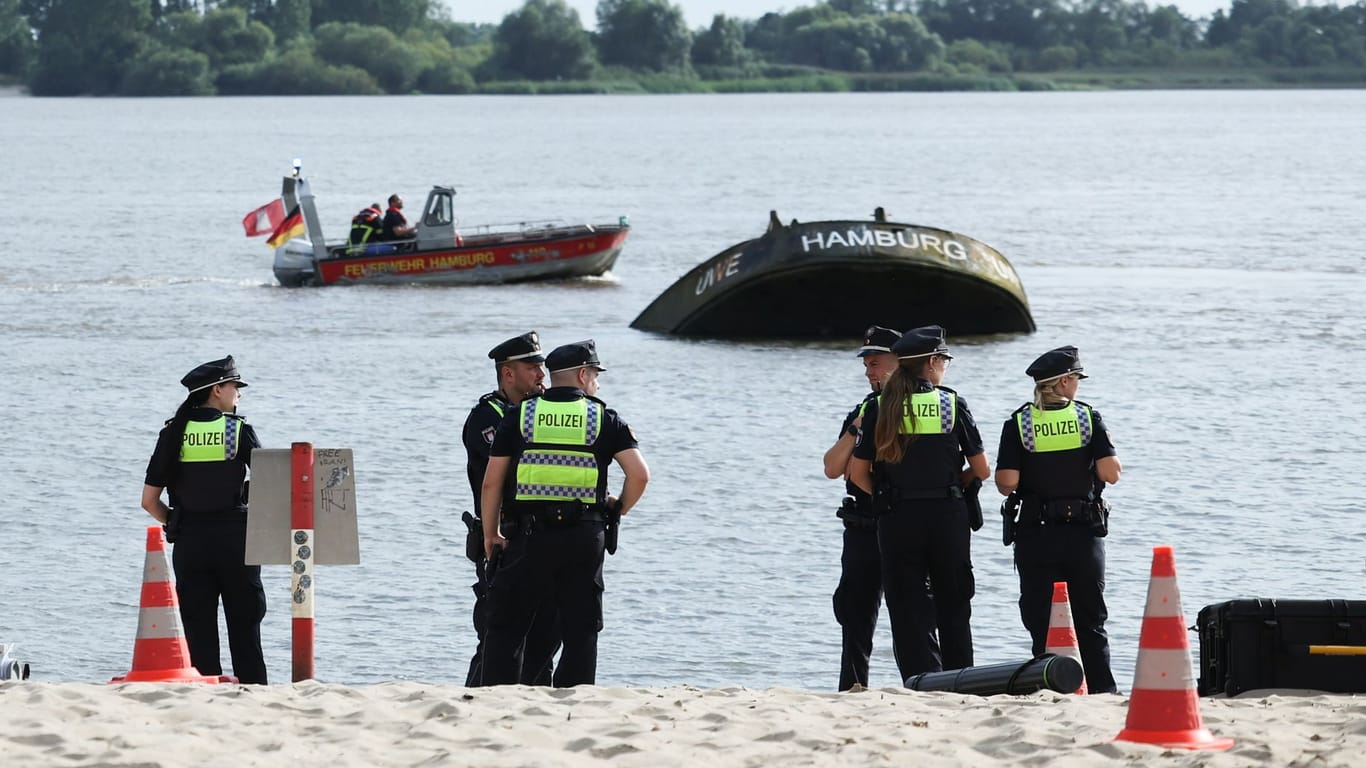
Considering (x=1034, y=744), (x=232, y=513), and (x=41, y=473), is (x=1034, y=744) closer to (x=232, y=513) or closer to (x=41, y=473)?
(x=232, y=513)

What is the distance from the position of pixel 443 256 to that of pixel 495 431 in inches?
1115

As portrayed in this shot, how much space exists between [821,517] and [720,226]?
134 feet

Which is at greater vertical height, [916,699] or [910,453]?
[910,453]

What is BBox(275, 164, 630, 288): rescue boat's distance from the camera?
37.5 m

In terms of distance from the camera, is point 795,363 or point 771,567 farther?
point 795,363

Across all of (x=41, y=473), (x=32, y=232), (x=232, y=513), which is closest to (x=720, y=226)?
(x=32, y=232)

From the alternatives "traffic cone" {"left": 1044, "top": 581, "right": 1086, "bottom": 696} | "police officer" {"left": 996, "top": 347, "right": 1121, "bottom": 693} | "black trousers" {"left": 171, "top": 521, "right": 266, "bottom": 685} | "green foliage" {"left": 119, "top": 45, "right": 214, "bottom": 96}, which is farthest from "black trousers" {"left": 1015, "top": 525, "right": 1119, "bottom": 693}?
"green foliage" {"left": 119, "top": 45, "right": 214, "bottom": 96}

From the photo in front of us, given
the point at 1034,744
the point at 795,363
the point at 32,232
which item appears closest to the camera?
the point at 1034,744

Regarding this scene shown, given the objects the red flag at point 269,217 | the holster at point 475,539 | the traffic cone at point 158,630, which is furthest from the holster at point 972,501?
the red flag at point 269,217

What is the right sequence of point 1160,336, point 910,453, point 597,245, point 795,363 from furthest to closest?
1. point 597,245
2. point 1160,336
3. point 795,363
4. point 910,453

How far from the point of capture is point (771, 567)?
15500 mm

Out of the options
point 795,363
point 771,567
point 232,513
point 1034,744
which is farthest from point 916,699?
point 795,363

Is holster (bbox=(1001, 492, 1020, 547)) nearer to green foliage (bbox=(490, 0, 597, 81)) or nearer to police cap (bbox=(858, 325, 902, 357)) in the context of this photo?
police cap (bbox=(858, 325, 902, 357))

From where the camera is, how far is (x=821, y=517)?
57.7 feet
